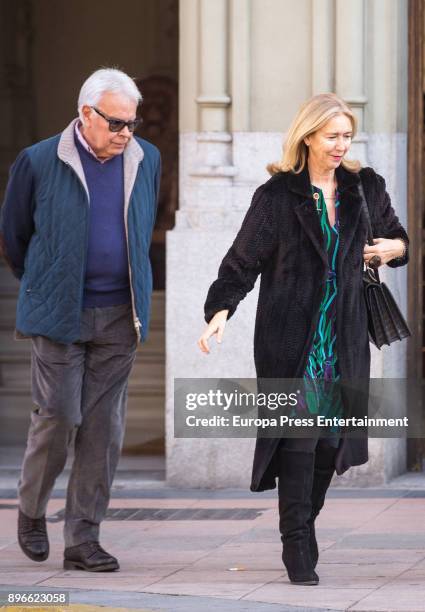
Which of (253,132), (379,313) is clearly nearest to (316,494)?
(379,313)

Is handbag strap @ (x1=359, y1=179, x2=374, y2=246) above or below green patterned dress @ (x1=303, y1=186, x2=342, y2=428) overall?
above

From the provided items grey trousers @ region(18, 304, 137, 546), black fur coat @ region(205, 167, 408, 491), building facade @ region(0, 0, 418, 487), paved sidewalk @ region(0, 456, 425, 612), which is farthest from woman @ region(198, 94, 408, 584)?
building facade @ region(0, 0, 418, 487)

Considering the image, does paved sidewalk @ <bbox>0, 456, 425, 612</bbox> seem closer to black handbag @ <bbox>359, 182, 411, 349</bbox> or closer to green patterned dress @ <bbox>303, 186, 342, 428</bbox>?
green patterned dress @ <bbox>303, 186, 342, 428</bbox>

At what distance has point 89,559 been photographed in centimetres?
700

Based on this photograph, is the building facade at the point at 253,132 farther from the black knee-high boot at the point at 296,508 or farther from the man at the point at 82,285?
the black knee-high boot at the point at 296,508

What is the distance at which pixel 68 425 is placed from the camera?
6953mm

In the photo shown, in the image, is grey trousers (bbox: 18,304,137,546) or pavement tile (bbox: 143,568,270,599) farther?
grey trousers (bbox: 18,304,137,546)

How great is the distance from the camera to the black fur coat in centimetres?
649

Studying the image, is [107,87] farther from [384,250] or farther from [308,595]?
[308,595]

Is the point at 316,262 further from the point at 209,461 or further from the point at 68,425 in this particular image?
the point at 209,461

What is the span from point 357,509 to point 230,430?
0.95 metres

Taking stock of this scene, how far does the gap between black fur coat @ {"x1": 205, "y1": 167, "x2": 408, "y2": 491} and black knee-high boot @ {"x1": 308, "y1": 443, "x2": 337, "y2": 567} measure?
0.26ft

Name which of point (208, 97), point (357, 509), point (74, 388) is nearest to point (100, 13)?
point (208, 97)

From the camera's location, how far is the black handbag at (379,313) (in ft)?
21.6
